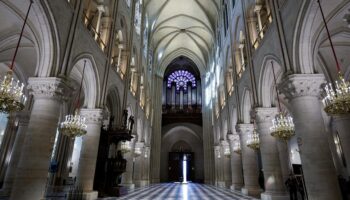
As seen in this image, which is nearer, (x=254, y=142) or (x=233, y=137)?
(x=254, y=142)

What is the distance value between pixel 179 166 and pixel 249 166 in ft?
72.9

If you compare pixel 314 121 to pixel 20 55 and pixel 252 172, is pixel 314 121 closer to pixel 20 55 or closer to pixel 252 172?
pixel 252 172

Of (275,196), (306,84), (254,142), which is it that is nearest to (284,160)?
(254,142)

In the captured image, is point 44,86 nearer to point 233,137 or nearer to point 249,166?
point 249,166

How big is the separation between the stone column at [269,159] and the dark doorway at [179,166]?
Answer: 24.3 meters

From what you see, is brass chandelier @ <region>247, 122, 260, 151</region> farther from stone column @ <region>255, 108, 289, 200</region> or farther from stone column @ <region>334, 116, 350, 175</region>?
stone column @ <region>334, 116, 350, 175</region>

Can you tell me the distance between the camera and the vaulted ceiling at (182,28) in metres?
24.5

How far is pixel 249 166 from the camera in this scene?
12.0m

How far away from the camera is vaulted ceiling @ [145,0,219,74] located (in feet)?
80.2

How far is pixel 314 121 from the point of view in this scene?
6281 millimetres

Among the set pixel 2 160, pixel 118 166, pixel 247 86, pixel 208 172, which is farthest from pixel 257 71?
pixel 208 172

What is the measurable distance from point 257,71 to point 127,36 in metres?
9.35

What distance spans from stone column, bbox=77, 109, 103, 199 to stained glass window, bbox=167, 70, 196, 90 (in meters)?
26.5

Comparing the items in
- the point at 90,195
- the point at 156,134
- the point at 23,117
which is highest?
the point at 156,134
